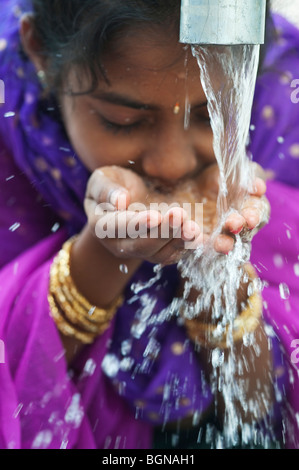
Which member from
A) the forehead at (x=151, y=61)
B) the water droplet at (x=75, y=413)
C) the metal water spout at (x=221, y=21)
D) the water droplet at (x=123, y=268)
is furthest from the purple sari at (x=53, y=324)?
the metal water spout at (x=221, y=21)

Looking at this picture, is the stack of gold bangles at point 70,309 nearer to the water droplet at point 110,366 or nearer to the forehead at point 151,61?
the water droplet at point 110,366

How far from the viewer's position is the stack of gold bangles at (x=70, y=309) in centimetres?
86

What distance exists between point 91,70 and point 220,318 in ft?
1.41

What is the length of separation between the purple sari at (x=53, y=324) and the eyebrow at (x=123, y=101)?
0.55ft

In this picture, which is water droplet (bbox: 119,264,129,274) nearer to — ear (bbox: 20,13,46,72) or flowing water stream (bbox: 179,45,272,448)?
flowing water stream (bbox: 179,45,272,448)

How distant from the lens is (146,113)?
0.83 m

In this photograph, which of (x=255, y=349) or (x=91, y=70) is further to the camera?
(x=255, y=349)

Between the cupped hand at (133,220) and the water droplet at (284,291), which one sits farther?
the water droplet at (284,291)

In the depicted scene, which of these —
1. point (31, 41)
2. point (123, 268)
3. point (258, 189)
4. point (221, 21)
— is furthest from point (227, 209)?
point (31, 41)

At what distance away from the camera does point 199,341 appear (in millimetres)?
Answer: 932

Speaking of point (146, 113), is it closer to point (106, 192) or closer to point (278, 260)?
point (106, 192)

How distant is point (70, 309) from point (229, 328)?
10.0 inches
